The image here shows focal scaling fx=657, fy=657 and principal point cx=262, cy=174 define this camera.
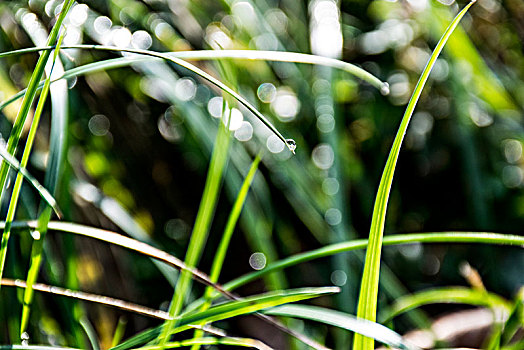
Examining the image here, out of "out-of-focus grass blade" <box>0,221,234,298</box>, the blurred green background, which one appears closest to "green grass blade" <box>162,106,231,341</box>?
"out-of-focus grass blade" <box>0,221,234,298</box>

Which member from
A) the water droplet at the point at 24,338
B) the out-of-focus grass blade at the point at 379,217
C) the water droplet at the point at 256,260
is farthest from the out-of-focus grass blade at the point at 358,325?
the water droplet at the point at 256,260

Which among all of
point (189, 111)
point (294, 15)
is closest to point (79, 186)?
point (189, 111)

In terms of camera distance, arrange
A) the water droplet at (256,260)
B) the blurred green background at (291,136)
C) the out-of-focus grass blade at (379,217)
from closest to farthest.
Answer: the out-of-focus grass blade at (379,217) → the blurred green background at (291,136) → the water droplet at (256,260)

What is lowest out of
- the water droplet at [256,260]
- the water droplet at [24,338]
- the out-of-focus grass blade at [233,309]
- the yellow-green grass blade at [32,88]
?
the water droplet at [24,338]

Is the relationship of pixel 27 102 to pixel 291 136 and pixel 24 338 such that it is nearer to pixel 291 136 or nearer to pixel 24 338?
pixel 24 338

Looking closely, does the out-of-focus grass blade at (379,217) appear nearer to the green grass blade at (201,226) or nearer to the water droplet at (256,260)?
the green grass blade at (201,226)

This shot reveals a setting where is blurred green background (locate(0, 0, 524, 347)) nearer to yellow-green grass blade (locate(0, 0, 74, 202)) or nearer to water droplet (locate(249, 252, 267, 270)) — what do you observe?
water droplet (locate(249, 252, 267, 270))
